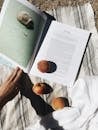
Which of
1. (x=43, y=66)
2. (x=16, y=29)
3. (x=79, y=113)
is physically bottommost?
(x=79, y=113)

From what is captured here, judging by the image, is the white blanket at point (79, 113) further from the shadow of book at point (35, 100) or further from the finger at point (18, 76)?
the finger at point (18, 76)

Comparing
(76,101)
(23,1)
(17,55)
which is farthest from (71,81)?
(23,1)

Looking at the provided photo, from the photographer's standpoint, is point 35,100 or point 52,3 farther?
point 52,3

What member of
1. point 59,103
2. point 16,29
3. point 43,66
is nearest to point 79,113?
point 59,103

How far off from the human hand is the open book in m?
0.05

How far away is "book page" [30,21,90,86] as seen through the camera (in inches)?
64.1

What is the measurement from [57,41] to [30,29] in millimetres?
113

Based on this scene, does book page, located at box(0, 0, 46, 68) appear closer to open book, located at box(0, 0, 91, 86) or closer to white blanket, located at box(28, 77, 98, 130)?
open book, located at box(0, 0, 91, 86)

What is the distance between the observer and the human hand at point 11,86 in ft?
4.89

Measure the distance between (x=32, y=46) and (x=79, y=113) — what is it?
306 millimetres

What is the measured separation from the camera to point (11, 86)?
5.01 ft

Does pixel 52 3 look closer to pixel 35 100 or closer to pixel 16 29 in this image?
pixel 16 29

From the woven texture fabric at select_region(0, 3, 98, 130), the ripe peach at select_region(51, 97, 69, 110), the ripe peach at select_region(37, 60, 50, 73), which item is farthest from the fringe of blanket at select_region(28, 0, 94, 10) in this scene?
the ripe peach at select_region(51, 97, 69, 110)

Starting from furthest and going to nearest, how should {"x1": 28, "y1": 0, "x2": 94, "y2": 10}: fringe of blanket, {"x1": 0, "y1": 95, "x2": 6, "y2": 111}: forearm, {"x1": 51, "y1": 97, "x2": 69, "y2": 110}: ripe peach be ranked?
1. {"x1": 28, "y1": 0, "x2": 94, "y2": 10}: fringe of blanket
2. {"x1": 51, "y1": 97, "x2": 69, "y2": 110}: ripe peach
3. {"x1": 0, "y1": 95, "x2": 6, "y2": 111}: forearm
